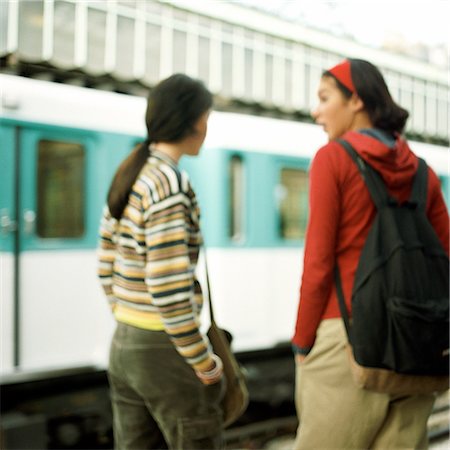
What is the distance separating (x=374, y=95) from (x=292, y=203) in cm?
279

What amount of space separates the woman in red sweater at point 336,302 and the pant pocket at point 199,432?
0.25 meters

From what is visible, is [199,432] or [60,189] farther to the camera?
[60,189]

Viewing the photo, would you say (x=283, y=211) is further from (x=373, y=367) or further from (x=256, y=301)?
(x=373, y=367)

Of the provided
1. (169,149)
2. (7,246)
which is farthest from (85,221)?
(169,149)

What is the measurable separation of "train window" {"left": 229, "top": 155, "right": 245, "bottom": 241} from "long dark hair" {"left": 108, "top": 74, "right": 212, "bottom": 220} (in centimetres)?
243

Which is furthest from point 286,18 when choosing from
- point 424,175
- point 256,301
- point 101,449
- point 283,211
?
point 101,449

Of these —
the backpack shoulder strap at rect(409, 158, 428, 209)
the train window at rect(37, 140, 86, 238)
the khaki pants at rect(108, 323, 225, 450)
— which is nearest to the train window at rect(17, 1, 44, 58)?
the train window at rect(37, 140, 86, 238)

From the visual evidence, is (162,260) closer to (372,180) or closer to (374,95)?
(372,180)

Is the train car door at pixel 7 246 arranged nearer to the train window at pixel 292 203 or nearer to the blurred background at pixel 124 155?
the blurred background at pixel 124 155

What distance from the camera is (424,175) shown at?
1970 mm

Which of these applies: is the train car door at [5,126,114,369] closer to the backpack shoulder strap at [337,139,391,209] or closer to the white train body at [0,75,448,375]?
the white train body at [0,75,448,375]

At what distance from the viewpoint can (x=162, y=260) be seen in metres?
1.75

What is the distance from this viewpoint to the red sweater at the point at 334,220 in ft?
5.91

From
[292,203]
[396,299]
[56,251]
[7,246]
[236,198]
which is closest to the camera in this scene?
[396,299]
